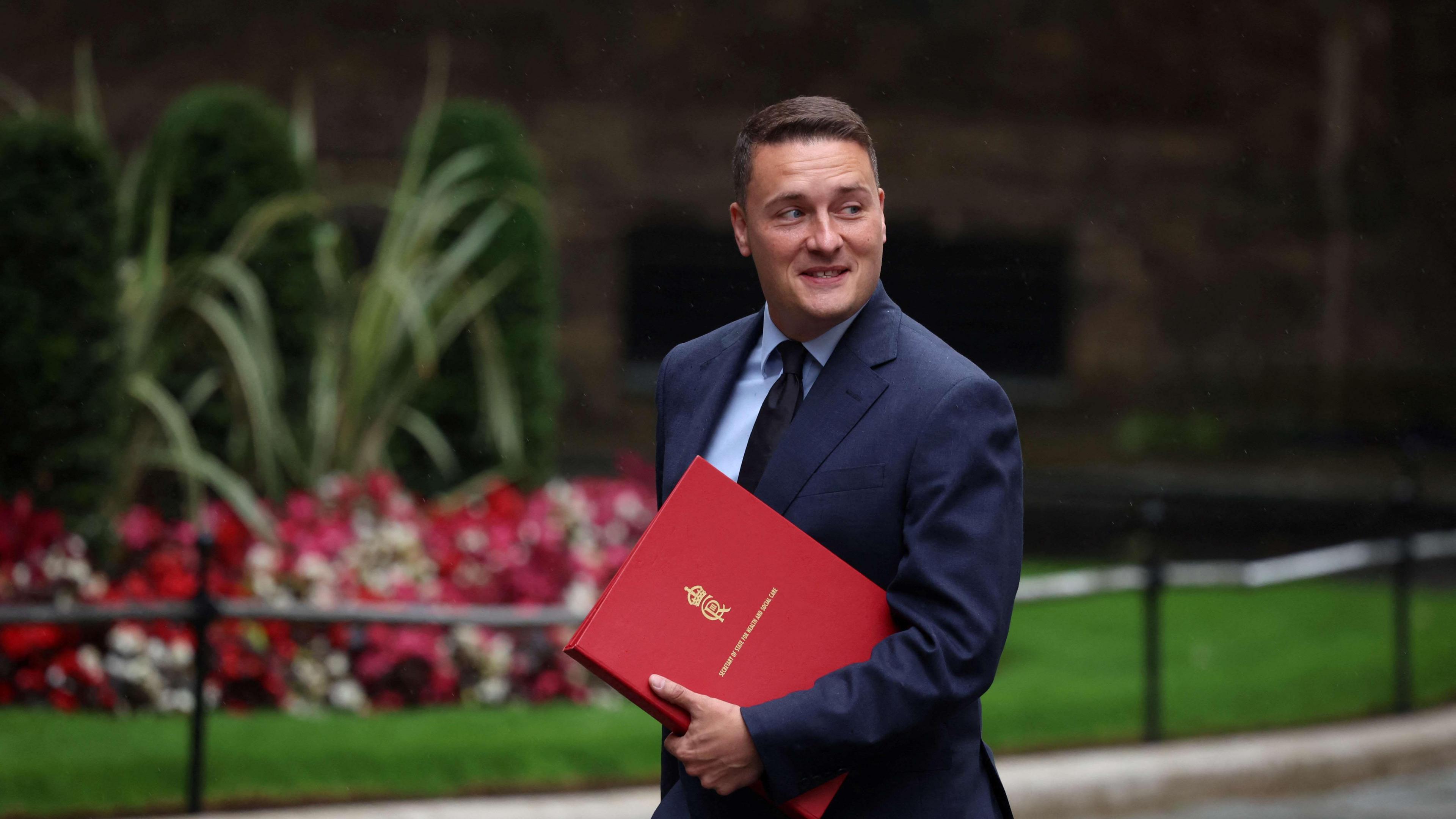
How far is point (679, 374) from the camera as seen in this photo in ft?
8.35

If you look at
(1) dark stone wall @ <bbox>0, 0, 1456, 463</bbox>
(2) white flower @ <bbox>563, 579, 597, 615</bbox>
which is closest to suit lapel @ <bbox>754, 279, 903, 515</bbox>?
(2) white flower @ <bbox>563, 579, 597, 615</bbox>

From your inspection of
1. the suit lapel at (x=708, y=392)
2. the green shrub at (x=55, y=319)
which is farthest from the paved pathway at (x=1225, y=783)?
the suit lapel at (x=708, y=392)

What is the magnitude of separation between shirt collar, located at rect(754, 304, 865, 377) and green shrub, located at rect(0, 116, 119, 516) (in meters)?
5.08

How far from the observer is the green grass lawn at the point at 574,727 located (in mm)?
5215

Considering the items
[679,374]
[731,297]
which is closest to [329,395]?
[679,374]

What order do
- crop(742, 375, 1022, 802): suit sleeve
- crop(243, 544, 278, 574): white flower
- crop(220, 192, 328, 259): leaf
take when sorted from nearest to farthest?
crop(742, 375, 1022, 802): suit sleeve, crop(243, 544, 278, 574): white flower, crop(220, 192, 328, 259): leaf

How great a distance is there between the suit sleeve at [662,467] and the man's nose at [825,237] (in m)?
0.38

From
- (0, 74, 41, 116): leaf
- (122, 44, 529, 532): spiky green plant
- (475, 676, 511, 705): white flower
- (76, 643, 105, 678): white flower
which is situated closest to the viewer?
(76, 643, 105, 678): white flower

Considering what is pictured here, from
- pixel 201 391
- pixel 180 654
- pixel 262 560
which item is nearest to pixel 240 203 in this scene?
pixel 201 391

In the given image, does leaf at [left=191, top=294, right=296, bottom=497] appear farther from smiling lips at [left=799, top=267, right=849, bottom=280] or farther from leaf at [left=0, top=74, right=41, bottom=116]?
smiling lips at [left=799, top=267, right=849, bottom=280]

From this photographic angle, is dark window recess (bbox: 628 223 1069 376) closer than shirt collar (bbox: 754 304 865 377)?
No

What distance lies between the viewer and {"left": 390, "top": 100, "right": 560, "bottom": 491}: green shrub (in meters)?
8.55

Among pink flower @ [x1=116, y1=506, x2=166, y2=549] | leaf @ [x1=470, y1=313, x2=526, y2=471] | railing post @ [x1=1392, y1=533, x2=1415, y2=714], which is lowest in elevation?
railing post @ [x1=1392, y1=533, x2=1415, y2=714]

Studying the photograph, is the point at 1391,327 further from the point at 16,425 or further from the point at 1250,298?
the point at 16,425
